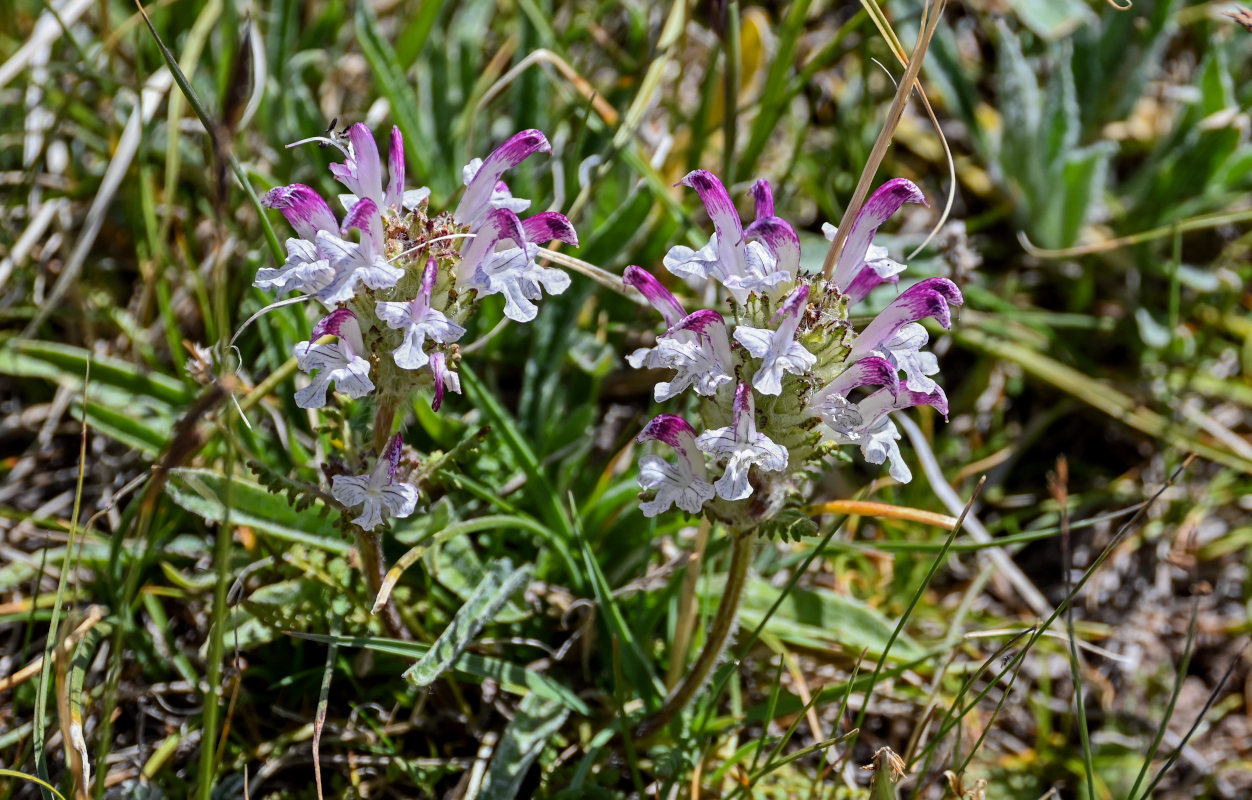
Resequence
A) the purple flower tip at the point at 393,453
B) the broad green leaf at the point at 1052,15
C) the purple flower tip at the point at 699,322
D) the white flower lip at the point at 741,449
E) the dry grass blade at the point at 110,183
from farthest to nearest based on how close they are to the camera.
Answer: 1. the broad green leaf at the point at 1052,15
2. the dry grass blade at the point at 110,183
3. the purple flower tip at the point at 393,453
4. the purple flower tip at the point at 699,322
5. the white flower lip at the point at 741,449

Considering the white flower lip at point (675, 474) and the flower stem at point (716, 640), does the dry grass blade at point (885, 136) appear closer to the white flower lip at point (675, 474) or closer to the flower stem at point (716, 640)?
the white flower lip at point (675, 474)

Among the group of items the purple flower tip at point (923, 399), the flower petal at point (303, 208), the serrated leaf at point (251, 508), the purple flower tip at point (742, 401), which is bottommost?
the serrated leaf at point (251, 508)

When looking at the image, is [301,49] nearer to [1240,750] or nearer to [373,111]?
[373,111]

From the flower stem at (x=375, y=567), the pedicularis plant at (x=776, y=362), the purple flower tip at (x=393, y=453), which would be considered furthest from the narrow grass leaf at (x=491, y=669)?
the pedicularis plant at (x=776, y=362)

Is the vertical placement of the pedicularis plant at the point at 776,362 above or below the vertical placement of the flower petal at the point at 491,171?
below

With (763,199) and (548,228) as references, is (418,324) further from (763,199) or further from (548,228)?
(763,199)

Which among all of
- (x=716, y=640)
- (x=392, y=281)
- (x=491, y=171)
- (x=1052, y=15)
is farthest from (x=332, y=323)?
(x=1052, y=15)

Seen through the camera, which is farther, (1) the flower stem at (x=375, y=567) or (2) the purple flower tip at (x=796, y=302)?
(1) the flower stem at (x=375, y=567)

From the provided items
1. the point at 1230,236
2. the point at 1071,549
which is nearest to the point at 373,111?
the point at 1071,549
